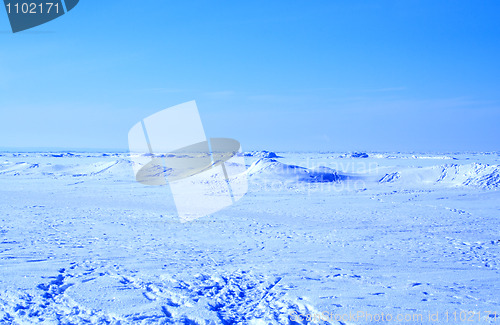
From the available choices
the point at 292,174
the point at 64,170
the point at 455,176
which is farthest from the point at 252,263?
the point at 64,170

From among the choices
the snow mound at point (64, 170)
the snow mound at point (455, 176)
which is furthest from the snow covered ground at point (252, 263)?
the snow mound at point (64, 170)

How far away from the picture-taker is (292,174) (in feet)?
65.6

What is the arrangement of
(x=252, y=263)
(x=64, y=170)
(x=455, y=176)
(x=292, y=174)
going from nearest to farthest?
(x=252, y=263) < (x=455, y=176) < (x=292, y=174) < (x=64, y=170)

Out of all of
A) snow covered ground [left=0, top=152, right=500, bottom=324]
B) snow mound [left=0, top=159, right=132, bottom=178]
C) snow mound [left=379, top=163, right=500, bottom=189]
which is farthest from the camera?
snow mound [left=0, top=159, right=132, bottom=178]

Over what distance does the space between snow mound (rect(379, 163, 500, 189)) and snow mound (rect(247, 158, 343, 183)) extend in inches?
112

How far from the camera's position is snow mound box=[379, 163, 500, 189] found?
55.3 feet

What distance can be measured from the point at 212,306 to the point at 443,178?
18041 mm

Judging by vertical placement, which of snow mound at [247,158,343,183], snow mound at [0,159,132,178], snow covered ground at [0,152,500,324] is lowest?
snow mound at [247,158,343,183]

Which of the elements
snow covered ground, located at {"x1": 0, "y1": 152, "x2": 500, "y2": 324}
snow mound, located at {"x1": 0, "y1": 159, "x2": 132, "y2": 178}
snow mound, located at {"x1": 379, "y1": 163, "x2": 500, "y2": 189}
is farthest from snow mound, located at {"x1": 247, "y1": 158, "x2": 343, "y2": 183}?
snow mound, located at {"x1": 0, "y1": 159, "x2": 132, "y2": 178}

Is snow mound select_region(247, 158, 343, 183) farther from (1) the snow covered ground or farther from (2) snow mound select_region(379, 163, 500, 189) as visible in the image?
(1) the snow covered ground

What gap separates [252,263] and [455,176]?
16535 mm

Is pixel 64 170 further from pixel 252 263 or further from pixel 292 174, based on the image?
pixel 252 263

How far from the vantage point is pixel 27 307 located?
385 centimetres

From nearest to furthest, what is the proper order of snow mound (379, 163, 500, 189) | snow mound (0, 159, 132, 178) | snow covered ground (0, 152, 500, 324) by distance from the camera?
1. snow covered ground (0, 152, 500, 324)
2. snow mound (379, 163, 500, 189)
3. snow mound (0, 159, 132, 178)
